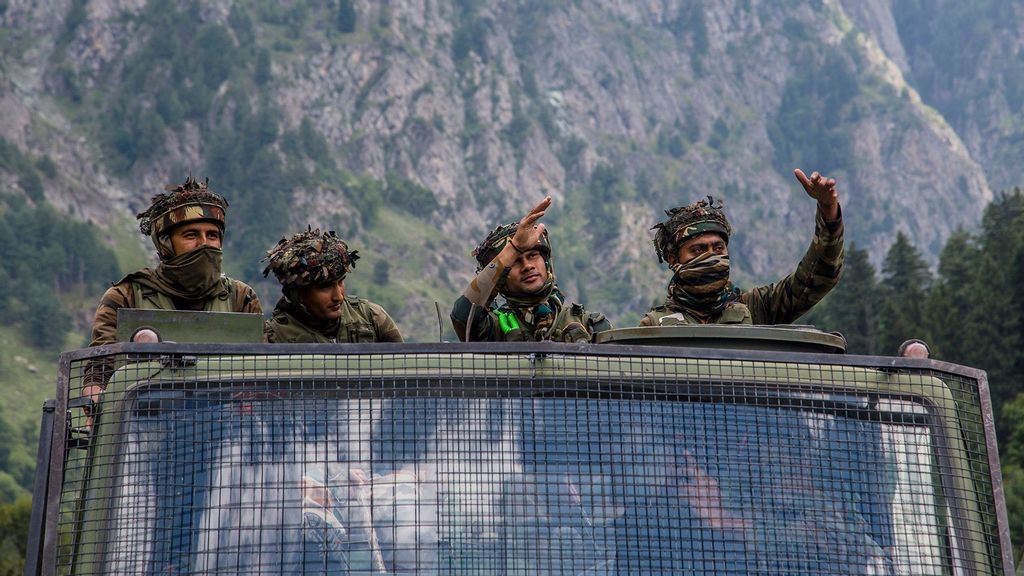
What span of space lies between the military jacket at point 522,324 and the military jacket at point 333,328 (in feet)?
1.06

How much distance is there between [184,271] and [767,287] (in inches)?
102

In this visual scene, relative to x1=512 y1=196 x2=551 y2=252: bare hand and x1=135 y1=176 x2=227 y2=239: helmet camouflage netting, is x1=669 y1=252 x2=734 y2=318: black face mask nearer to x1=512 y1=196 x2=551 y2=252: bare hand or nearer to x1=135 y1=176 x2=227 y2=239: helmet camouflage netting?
x1=512 y1=196 x2=551 y2=252: bare hand

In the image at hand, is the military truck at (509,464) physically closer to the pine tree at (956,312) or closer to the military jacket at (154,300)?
the military jacket at (154,300)

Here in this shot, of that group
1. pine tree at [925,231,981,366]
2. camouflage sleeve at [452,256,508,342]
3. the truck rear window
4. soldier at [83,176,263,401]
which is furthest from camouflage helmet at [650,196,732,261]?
pine tree at [925,231,981,366]

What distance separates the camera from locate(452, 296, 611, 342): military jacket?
6587mm

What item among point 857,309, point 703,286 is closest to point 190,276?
point 703,286

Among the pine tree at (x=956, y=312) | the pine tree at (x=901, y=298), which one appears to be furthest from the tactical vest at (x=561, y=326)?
the pine tree at (x=901, y=298)

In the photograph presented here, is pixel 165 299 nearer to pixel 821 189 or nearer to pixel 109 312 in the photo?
pixel 109 312

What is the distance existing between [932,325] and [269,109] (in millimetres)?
133610

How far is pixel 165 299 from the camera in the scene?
23.8ft

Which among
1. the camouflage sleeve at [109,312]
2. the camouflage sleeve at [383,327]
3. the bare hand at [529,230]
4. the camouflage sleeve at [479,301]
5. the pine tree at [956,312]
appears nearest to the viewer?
the bare hand at [529,230]

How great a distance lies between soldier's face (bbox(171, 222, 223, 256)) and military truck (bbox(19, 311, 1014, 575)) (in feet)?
7.29

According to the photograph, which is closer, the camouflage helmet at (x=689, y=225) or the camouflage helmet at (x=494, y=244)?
the camouflage helmet at (x=494, y=244)

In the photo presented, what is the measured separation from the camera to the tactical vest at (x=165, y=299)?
722 centimetres
